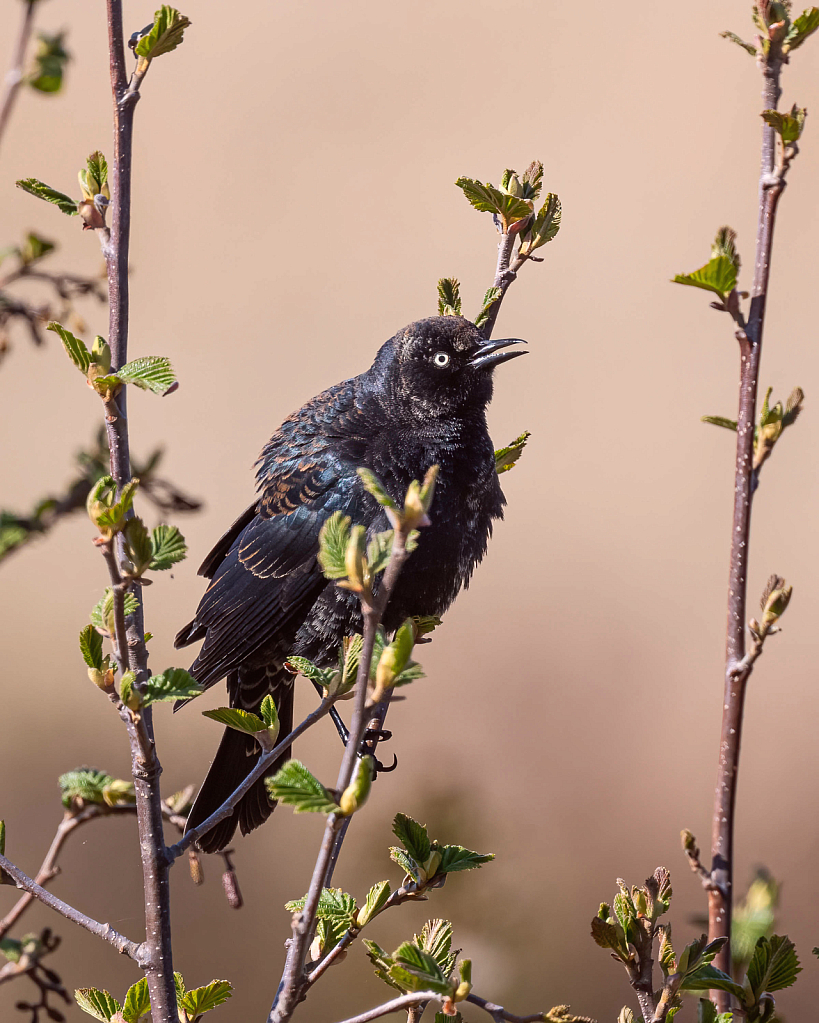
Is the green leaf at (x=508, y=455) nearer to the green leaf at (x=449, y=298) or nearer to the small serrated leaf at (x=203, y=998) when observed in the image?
the green leaf at (x=449, y=298)

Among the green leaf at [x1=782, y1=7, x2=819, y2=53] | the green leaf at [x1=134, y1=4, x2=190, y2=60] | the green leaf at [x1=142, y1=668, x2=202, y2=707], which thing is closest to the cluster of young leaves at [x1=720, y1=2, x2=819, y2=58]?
the green leaf at [x1=782, y1=7, x2=819, y2=53]

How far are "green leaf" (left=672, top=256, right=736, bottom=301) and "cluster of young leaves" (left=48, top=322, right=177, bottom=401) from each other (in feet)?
2.16

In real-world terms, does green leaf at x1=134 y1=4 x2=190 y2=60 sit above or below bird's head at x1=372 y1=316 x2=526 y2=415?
below

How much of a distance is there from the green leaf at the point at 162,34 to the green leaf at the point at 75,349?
41 centimetres

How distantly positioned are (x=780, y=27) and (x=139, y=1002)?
5.26 feet

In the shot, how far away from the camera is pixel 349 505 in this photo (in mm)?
2871

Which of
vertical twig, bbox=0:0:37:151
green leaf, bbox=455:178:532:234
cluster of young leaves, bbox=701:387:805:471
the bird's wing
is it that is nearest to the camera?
vertical twig, bbox=0:0:37:151

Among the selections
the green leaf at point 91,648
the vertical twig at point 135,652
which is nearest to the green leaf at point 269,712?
the vertical twig at point 135,652

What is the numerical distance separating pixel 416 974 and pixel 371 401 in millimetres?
2103

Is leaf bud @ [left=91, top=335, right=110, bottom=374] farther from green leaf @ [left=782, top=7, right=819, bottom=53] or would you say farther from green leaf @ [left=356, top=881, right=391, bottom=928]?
green leaf @ [left=782, top=7, right=819, bottom=53]

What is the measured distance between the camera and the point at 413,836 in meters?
1.49

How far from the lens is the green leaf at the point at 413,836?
149 centimetres

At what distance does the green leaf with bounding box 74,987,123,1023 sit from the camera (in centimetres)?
139

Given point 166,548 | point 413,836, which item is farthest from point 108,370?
point 413,836
